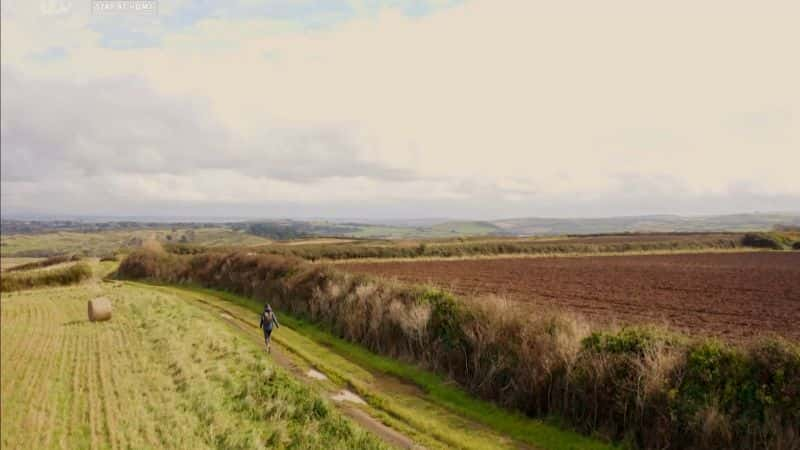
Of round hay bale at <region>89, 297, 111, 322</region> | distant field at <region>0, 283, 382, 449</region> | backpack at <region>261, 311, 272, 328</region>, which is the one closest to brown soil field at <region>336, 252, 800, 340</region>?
backpack at <region>261, 311, 272, 328</region>

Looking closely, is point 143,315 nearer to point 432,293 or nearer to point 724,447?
point 432,293

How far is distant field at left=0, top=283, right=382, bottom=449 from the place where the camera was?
46.9 feet

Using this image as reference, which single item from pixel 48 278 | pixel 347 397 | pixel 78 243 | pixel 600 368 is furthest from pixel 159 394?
pixel 78 243

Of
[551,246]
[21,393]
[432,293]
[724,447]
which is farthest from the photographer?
[551,246]

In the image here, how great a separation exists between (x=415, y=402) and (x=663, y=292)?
25706 mm

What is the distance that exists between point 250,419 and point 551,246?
7907 centimetres

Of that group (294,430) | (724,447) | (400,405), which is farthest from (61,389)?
(724,447)

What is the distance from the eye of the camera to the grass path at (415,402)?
534 inches

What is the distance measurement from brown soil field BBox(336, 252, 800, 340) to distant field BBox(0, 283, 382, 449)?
12.0 m

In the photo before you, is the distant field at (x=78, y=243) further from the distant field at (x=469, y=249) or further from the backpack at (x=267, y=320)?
the backpack at (x=267, y=320)

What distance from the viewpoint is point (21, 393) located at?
20078 millimetres

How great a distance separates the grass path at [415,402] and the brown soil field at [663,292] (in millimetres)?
6324

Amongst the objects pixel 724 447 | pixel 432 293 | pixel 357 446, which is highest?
pixel 432 293

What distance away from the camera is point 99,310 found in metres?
34.8
